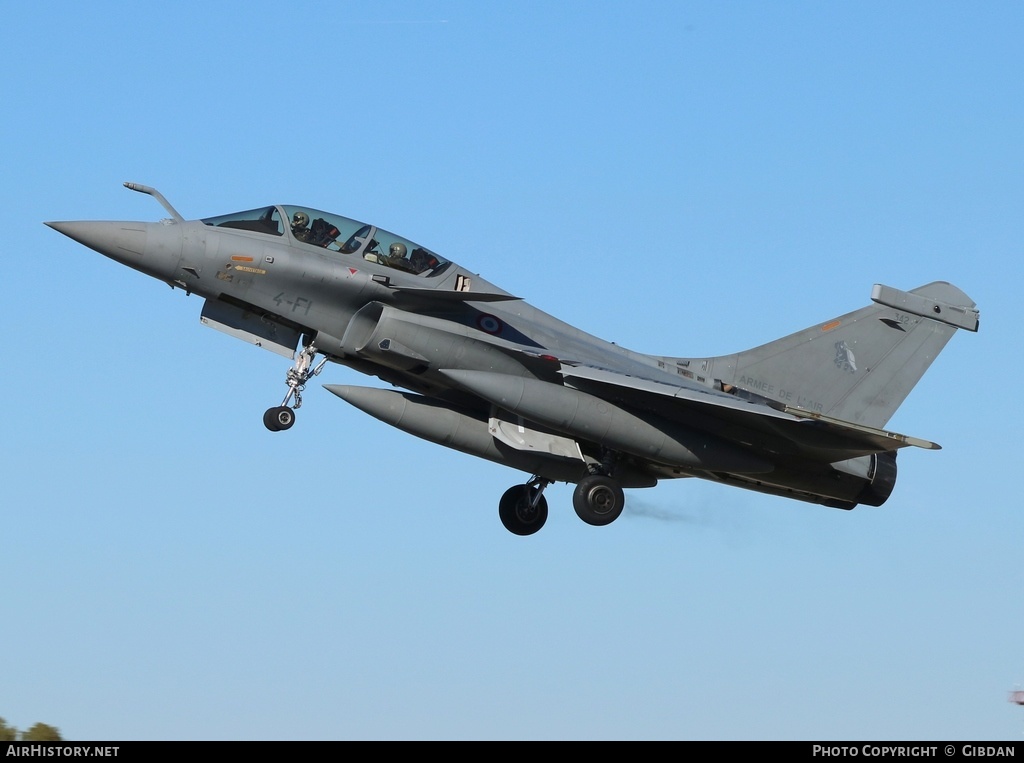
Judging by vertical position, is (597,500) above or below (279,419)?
below

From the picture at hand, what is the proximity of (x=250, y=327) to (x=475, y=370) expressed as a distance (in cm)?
300

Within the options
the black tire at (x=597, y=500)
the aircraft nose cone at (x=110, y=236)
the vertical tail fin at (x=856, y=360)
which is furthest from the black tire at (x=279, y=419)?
the vertical tail fin at (x=856, y=360)

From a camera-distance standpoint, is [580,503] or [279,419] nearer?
[279,419]

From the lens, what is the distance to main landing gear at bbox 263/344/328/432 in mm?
16875

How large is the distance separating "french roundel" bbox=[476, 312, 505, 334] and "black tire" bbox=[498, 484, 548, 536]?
297 cm

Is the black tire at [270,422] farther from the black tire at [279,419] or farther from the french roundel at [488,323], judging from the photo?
the french roundel at [488,323]

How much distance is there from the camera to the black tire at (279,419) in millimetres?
16859

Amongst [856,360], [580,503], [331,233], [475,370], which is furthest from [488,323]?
[856,360]

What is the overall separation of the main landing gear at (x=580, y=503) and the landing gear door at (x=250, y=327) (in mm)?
4288

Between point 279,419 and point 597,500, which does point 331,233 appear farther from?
point 597,500

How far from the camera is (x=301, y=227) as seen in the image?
17453mm

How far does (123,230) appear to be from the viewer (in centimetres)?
1670

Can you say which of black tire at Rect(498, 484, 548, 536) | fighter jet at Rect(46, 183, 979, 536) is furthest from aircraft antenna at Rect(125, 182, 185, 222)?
black tire at Rect(498, 484, 548, 536)
